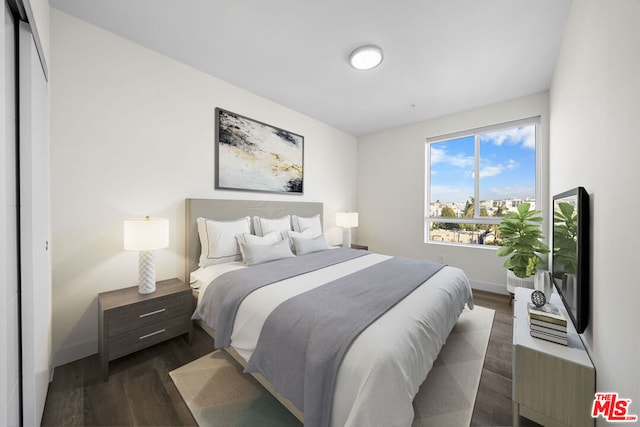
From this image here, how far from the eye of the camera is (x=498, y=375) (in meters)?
1.74

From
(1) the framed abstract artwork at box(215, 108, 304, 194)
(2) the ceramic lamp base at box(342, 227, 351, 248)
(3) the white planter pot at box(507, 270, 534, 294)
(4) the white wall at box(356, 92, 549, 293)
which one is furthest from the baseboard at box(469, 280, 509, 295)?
(1) the framed abstract artwork at box(215, 108, 304, 194)

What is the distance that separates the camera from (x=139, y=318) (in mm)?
1783

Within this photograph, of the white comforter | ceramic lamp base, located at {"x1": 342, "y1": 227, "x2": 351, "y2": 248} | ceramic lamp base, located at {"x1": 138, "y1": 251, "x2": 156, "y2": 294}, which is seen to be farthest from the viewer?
ceramic lamp base, located at {"x1": 342, "y1": 227, "x2": 351, "y2": 248}

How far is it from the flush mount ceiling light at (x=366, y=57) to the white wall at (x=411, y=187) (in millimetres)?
2004

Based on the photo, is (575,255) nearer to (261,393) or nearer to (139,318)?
(261,393)

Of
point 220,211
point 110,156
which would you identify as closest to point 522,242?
point 220,211

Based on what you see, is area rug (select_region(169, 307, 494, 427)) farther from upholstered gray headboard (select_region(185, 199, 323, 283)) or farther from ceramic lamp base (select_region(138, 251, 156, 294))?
upholstered gray headboard (select_region(185, 199, 323, 283))

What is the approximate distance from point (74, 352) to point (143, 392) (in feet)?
2.76

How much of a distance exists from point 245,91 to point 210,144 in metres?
0.89

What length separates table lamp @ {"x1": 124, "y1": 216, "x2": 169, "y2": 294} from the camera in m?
1.83

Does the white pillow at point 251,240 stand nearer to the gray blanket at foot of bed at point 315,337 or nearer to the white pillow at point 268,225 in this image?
the white pillow at point 268,225

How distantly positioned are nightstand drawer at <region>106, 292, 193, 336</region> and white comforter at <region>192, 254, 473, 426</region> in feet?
0.67

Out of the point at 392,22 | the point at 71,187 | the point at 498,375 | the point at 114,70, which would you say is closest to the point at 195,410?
the point at 71,187

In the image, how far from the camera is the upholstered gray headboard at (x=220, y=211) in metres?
2.44
